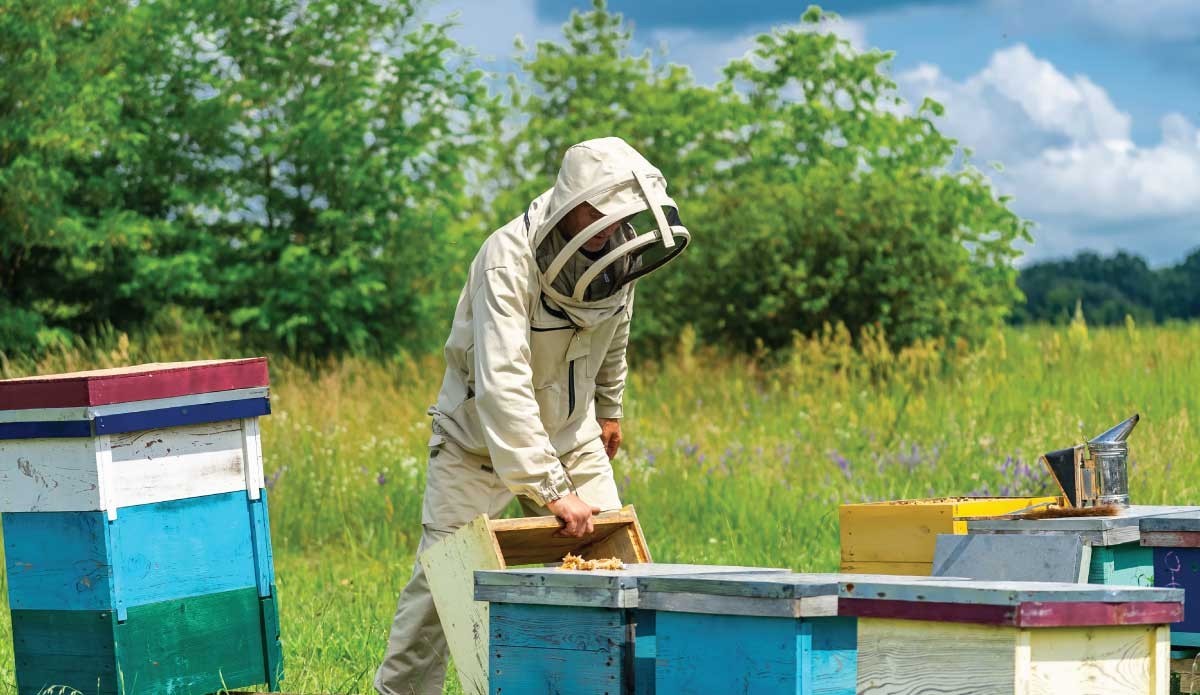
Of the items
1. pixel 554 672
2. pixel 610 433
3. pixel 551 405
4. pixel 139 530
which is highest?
pixel 551 405

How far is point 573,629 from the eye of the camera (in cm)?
314

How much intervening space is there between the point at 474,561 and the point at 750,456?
5382mm

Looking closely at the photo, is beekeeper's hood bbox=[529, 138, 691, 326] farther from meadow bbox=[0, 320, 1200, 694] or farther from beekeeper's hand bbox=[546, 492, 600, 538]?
meadow bbox=[0, 320, 1200, 694]

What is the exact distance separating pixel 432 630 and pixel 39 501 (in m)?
1.25

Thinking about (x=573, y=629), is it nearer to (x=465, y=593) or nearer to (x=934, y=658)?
(x=465, y=593)

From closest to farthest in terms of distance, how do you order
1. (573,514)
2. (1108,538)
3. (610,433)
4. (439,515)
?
(1108,538) < (573,514) < (439,515) < (610,433)

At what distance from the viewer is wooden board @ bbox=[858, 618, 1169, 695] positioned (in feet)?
8.62

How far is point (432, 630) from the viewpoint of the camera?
167 inches

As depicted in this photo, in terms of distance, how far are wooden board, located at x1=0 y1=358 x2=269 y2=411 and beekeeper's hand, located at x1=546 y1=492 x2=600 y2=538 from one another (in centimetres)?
112

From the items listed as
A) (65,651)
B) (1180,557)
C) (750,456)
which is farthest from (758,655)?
(750,456)

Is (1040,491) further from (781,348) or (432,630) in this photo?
(781,348)

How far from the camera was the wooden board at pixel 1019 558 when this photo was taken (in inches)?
140

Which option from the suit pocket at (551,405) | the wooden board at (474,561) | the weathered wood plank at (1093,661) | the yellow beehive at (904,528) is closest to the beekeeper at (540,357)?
the suit pocket at (551,405)

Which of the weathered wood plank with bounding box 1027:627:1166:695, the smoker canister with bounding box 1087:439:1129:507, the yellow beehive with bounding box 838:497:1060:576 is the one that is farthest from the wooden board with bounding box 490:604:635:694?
the smoker canister with bounding box 1087:439:1129:507
